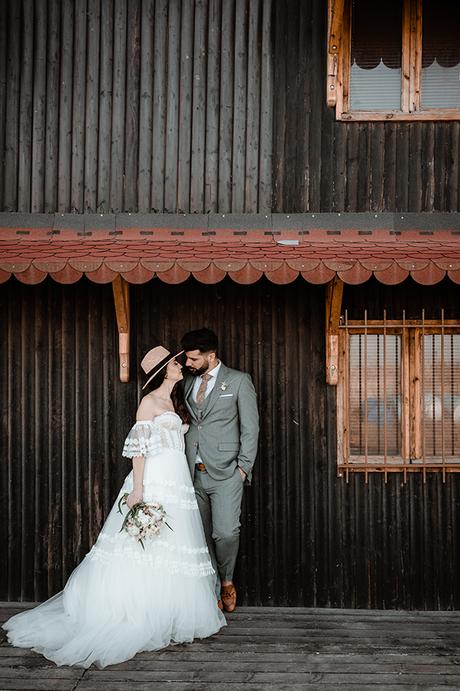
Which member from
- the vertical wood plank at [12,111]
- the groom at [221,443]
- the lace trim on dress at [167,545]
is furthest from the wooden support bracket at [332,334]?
the vertical wood plank at [12,111]

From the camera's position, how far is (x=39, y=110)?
20.4ft

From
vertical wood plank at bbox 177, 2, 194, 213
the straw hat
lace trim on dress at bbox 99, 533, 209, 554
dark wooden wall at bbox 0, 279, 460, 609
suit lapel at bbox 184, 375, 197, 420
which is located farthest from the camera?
vertical wood plank at bbox 177, 2, 194, 213

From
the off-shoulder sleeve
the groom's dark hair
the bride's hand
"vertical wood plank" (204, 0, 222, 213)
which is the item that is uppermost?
"vertical wood plank" (204, 0, 222, 213)

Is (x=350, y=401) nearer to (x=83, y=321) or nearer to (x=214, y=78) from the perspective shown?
(x=83, y=321)

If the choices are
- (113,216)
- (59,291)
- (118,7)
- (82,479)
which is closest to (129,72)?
(118,7)

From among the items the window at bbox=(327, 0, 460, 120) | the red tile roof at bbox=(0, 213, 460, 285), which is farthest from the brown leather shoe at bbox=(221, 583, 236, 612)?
the window at bbox=(327, 0, 460, 120)

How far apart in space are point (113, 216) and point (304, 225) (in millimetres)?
1728

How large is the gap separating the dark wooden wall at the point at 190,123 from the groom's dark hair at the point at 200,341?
1214 millimetres

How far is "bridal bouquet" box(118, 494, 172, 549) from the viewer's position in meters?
5.11

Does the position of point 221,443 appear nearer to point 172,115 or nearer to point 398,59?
point 172,115

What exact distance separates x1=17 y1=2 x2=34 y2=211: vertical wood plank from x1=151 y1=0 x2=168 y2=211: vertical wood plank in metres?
1.14

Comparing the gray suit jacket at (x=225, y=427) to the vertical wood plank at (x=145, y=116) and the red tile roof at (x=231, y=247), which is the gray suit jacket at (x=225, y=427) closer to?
the red tile roof at (x=231, y=247)

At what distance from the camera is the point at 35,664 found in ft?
16.0

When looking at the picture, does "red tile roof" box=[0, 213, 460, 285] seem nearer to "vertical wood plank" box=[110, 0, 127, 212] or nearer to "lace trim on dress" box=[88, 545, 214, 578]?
"vertical wood plank" box=[110, 0, 127, 212]
